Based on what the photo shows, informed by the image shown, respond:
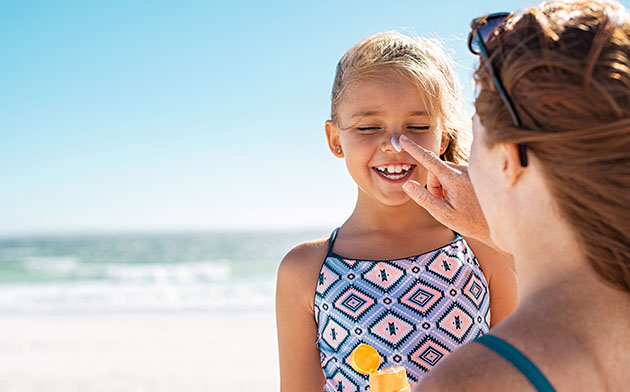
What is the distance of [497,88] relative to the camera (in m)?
1.09

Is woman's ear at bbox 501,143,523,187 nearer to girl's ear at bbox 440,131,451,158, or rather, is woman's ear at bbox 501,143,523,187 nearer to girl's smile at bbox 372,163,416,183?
girl's smile at bbox 372,163,416,183

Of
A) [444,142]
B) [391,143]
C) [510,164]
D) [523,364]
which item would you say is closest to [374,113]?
[391,143]

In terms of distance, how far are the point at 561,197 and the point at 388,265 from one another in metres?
1.26

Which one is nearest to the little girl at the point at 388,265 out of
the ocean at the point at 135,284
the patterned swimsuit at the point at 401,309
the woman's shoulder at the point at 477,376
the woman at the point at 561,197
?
the patterned swimsuit at the point at 401,309

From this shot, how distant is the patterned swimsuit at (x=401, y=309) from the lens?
2.13m

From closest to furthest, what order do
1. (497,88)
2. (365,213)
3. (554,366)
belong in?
(554,366) → (497,88) → (365,213)

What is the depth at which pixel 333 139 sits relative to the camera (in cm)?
255

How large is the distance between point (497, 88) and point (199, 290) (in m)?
15.2

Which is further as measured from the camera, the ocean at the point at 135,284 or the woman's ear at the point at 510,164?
the ocean at the point at 135,284

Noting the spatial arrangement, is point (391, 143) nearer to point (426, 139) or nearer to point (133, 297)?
point (426, 139)

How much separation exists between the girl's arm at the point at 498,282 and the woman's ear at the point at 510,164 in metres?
1.25

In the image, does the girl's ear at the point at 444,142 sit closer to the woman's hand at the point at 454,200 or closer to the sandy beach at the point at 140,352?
the woman's hand at the point at 454,200

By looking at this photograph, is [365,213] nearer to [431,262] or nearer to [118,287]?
[431,262]

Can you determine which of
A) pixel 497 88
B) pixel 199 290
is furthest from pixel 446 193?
pixel 199 290
